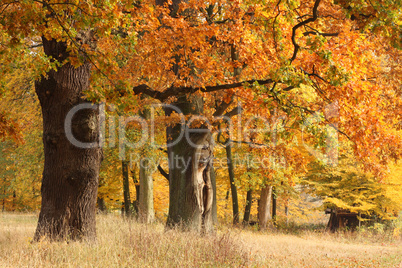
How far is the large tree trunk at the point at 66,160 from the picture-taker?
8.42m

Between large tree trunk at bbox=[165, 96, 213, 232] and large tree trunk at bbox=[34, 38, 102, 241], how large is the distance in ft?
11.1

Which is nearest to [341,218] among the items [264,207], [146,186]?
[264,207]

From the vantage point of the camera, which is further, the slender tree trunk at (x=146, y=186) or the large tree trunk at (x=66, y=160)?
the slender tree trunk at (x=146, y=186)

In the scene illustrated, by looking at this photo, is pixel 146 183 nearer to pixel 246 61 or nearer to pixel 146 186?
pixel 146 186

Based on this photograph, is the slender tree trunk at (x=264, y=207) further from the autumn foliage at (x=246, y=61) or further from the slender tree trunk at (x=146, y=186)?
the slender tree trunk at (x=146, y=186)

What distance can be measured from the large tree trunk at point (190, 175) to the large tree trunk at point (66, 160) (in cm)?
339

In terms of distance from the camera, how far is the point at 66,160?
847cm

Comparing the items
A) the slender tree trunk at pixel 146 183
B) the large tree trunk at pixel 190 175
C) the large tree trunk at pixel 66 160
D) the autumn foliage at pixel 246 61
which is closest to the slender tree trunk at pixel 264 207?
the autumn foliage at pixel 246 61

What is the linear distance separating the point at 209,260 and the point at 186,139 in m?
5.32

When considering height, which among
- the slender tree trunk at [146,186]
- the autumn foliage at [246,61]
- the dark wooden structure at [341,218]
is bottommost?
the dark wooden structure at [341,218]

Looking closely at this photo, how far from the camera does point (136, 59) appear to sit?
11.1 metres

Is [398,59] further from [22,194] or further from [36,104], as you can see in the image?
[22,194]

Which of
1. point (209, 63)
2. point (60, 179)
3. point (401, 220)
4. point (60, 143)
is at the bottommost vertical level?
point (401, 220)

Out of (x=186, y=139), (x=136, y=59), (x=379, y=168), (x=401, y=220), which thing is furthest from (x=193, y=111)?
(x=401, y=220)
